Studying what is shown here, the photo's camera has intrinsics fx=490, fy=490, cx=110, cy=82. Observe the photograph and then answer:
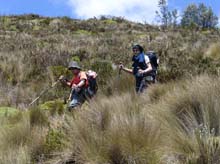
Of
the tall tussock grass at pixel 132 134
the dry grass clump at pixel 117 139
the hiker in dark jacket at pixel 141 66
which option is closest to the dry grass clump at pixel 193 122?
the tall tussock grass at pixel 132 134

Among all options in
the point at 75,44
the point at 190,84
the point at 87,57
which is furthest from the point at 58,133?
the point at 75,44

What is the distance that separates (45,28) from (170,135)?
27865 millimetres

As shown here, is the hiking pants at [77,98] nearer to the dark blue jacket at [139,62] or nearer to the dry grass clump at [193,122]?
the dark blue jacket at [139,62]

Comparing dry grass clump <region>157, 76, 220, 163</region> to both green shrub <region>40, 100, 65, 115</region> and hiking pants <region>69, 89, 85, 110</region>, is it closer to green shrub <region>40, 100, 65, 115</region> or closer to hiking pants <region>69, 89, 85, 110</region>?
hiking pants <region>69, 89, 85, 110</region>

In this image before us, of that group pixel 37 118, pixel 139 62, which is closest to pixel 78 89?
pixel 37 118

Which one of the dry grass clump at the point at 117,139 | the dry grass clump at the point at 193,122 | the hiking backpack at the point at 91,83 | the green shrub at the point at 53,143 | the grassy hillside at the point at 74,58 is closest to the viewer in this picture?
the dry grass clump at the point at 193,122

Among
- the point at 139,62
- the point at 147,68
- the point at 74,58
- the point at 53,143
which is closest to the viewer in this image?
the point at 53,143

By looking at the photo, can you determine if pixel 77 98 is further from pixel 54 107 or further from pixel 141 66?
pixel 141 66

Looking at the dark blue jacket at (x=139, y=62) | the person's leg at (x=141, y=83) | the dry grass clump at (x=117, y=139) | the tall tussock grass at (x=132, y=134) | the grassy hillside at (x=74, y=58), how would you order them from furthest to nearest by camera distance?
the grassy hillside at (x=74, y=58) < the person's leg at (x=141, y=83) < the dark blue jacket at (x=139, y=62) < the dry grass clump at (x=117, y=139) < the tall tussock grass at (x=132, y=134)

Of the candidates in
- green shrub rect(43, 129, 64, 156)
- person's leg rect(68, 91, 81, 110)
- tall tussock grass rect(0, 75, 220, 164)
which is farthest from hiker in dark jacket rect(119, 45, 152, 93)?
green shrub rect(43, 129, 64, 156)

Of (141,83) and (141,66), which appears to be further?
(141,83)

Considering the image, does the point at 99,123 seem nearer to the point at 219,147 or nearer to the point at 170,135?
the point at 170,135

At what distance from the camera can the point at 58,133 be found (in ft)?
21.9

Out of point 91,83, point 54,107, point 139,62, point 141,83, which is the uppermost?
point 139,62
